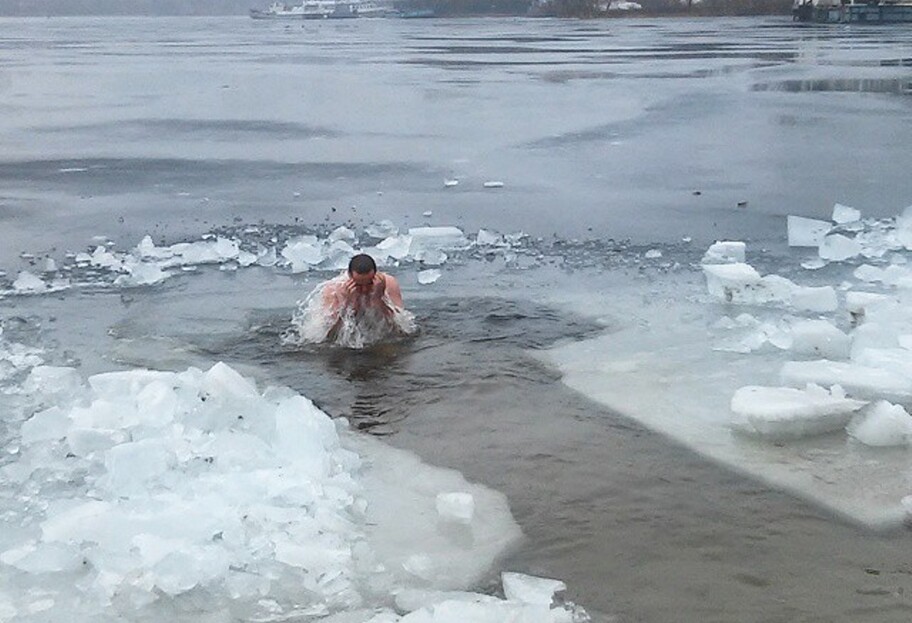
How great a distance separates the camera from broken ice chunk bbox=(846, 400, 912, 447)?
570 cm

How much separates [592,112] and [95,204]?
1068 cm

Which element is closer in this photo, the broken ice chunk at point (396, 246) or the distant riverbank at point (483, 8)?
the broken ice chunk at point (396, 246)

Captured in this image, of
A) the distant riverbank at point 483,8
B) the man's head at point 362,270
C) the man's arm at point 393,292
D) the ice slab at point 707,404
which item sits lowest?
the ice slab at point 707,404

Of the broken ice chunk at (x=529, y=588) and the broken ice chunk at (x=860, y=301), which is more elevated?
the broken ice chunk at (x=860, y=301)

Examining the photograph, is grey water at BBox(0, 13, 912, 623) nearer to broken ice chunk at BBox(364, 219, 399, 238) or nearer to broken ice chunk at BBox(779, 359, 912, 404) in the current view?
broken ice chunk at BBox(364, 219, 399, 238)

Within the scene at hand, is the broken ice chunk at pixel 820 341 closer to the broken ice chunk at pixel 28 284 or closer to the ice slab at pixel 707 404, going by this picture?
the ice slab at pixel 707 404

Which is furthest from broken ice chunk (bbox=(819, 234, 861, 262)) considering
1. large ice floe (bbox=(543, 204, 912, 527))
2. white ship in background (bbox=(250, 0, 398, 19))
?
white ship in background (bbox=(250, 0, 398, 19))

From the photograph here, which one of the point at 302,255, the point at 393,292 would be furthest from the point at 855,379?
the point at 302,255

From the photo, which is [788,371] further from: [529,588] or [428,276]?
[428,276]

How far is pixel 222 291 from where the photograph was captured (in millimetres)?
9094

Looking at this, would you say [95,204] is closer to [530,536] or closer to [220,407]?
[220,407]

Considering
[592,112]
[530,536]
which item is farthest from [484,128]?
[530,536]

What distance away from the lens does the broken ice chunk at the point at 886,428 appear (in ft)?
18.7

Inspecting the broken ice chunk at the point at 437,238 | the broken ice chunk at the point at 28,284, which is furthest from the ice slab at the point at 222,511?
the broken ice chunk at the point at 437,238
